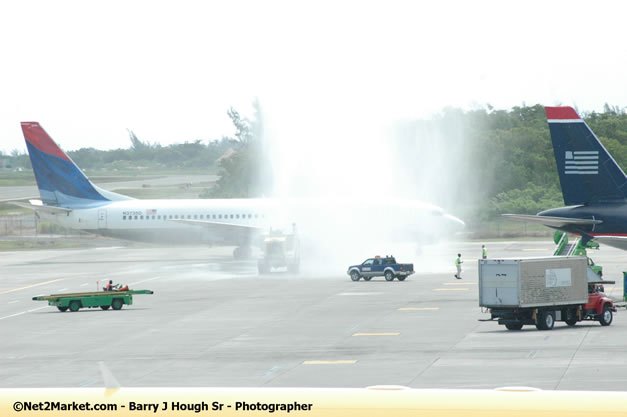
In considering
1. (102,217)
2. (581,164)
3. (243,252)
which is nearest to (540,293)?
(581,164)

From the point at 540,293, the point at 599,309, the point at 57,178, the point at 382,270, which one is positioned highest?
the point at 57,178

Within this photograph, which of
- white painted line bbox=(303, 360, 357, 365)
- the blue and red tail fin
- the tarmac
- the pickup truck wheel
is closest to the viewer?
the tarmac

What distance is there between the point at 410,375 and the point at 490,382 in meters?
2.58

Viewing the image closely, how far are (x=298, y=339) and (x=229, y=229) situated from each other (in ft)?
145

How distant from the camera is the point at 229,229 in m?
78.8

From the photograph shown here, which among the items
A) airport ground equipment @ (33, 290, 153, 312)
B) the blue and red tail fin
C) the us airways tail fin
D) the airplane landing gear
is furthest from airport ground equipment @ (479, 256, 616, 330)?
the us airways tail fin

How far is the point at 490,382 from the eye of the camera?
25.2 metres

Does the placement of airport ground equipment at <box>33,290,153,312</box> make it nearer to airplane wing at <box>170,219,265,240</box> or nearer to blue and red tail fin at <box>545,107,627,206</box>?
blue and red tail fin at <box>545,107,627,206</box>

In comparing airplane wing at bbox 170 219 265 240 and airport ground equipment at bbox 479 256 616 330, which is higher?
airplane wing at bbox 170 219 265 240

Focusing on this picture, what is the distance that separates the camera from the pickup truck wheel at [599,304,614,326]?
3691 cm

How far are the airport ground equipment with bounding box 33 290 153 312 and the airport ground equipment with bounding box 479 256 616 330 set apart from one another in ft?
62.6

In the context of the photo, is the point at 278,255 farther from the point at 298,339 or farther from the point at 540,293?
the point at 540,293

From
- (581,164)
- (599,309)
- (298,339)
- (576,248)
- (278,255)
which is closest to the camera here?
(298,339)

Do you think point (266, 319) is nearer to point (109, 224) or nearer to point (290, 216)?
point (290, 216)
